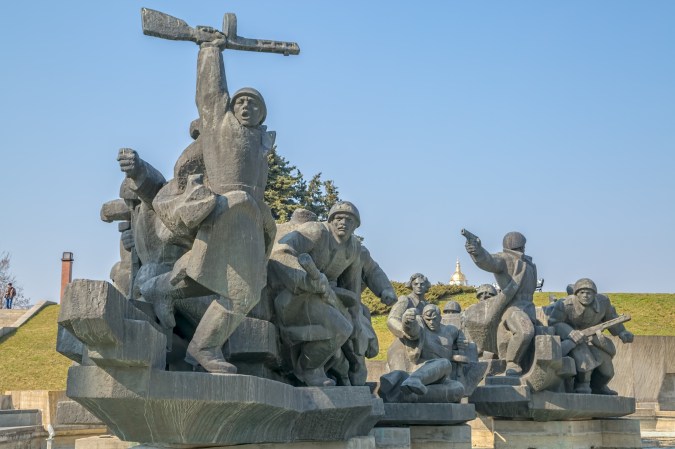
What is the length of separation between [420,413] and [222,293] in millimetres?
4027

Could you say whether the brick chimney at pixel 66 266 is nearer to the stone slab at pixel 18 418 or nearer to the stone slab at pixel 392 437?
the stone slab at pixel 18 418

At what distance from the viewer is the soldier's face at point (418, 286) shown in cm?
1188

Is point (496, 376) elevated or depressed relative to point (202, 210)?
depressed

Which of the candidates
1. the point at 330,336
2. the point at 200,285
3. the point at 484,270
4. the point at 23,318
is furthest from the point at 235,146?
the point at 23,318

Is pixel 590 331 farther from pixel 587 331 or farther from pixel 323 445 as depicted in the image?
pixel 323 445

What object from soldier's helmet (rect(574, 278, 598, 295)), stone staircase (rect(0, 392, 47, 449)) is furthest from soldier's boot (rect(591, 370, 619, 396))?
stone staircase (rect(0, 392, 47, 449))

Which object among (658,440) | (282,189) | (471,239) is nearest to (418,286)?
(471,239)

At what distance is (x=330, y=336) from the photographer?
7.80 m

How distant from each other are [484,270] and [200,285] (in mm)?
6503

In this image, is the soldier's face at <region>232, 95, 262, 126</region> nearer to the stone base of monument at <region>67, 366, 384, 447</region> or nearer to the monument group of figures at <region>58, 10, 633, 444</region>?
the monument group of figures at <region>58, 10, 633, 444</region>

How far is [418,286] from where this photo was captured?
11.9 meters

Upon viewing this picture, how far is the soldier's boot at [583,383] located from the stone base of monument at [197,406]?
19.2 ft

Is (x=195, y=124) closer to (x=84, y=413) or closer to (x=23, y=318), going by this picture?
(x=84, y=413)

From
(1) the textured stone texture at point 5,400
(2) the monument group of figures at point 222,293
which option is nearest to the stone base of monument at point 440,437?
(2) the monument group of figures at point 222,293
